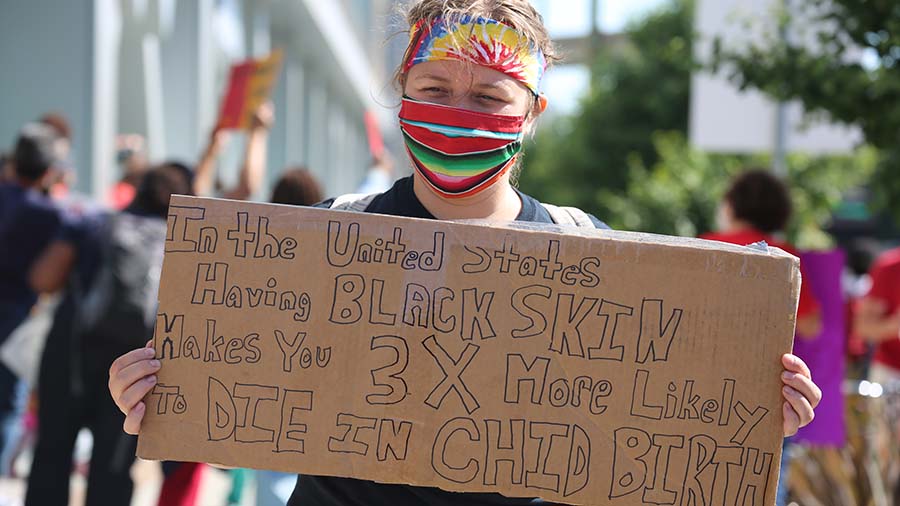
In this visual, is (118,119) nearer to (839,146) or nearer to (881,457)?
(839,146)

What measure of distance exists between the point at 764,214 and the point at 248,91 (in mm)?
2739

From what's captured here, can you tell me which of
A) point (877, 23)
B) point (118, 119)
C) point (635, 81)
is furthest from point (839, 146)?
point (635, 81)

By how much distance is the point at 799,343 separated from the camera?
455cm

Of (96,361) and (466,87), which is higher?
(466,87)

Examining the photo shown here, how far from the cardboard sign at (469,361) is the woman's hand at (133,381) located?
26 mm

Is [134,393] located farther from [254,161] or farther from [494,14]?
[254,161]

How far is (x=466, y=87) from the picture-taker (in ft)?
7.59

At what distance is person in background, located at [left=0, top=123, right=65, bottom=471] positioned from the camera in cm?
483

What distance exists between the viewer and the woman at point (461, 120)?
2.27 metres

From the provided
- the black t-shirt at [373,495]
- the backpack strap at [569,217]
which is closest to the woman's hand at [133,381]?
the black t-shirt at [373,495]

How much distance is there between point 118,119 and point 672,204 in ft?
19.7

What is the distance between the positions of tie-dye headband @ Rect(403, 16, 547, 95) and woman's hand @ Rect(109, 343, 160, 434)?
0.87m

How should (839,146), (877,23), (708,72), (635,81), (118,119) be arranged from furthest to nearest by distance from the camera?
(635,81) → (118,119) → (839,146) → (708,72) → (877,23)

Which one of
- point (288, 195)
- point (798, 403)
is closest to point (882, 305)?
point (288, 195)
